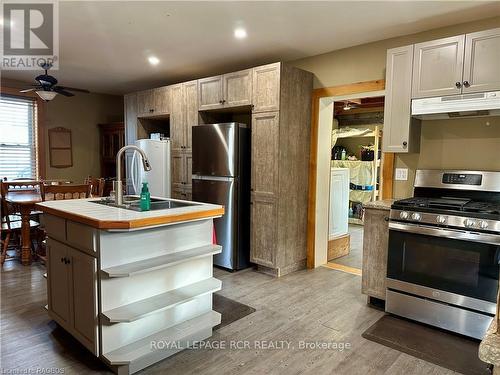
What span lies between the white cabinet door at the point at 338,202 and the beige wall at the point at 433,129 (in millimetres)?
1175

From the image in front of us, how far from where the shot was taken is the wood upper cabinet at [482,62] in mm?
2543

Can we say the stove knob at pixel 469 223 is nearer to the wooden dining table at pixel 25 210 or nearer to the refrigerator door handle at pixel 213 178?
the refrigerator door handle at pixel 213 178

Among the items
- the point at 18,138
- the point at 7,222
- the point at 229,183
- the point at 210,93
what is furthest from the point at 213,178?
the point at 18,138

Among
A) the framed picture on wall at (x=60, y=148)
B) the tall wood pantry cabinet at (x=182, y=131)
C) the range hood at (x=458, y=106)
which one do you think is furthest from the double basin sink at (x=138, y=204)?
the framed picture on wall at (x=60, y=148)

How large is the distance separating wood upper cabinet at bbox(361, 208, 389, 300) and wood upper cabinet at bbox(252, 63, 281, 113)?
1504mm

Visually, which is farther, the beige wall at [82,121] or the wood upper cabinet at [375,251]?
the beige wall at [82,121]

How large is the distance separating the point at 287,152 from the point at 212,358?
2.25 m

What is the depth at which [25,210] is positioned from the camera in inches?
154

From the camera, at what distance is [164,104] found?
4875 millimetres

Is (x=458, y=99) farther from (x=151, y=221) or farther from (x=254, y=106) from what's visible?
(x=151, y=221)

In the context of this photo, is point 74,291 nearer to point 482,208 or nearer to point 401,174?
point 482,208

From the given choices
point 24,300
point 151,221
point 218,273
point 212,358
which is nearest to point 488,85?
point 151,221

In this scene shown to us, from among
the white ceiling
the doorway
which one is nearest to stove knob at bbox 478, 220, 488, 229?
the white ceiling

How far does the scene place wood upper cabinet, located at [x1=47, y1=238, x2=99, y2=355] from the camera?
6.59 feet
